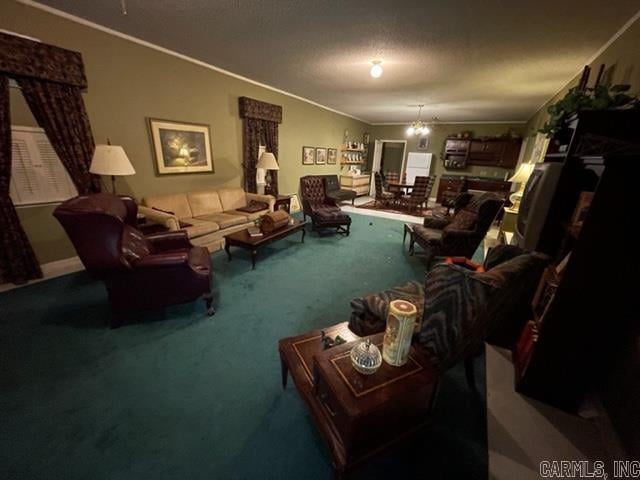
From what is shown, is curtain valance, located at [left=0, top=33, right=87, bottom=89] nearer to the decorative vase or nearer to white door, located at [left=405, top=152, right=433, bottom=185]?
the decorative vase

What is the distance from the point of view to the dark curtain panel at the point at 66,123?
2.33m

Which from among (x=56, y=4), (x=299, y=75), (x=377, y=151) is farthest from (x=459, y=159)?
(x=56, y=4)

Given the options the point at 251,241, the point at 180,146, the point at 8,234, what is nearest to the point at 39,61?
the point at 180,146

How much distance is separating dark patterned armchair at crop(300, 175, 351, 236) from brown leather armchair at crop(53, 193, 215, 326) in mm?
2493

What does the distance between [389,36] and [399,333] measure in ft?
9.21

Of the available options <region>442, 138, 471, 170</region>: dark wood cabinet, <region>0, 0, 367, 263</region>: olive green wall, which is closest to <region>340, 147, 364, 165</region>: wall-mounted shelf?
<region>442, 138, 471, 170</region>: dark wood cabinet

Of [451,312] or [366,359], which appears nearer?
[366,359]

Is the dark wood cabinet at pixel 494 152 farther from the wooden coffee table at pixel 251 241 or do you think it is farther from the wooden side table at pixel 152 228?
the wooden side table at pixel 152 228

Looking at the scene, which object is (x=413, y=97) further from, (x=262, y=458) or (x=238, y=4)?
(x=262, y=458)

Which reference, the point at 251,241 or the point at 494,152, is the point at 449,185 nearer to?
the point at 494,152

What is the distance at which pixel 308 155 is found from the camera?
20.8 feet

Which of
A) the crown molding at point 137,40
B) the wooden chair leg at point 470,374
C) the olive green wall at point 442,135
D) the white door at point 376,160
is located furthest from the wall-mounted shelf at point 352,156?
the wooden chair leg at point 470,374

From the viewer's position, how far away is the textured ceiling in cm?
198

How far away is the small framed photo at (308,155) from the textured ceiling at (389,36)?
208 centimetres
